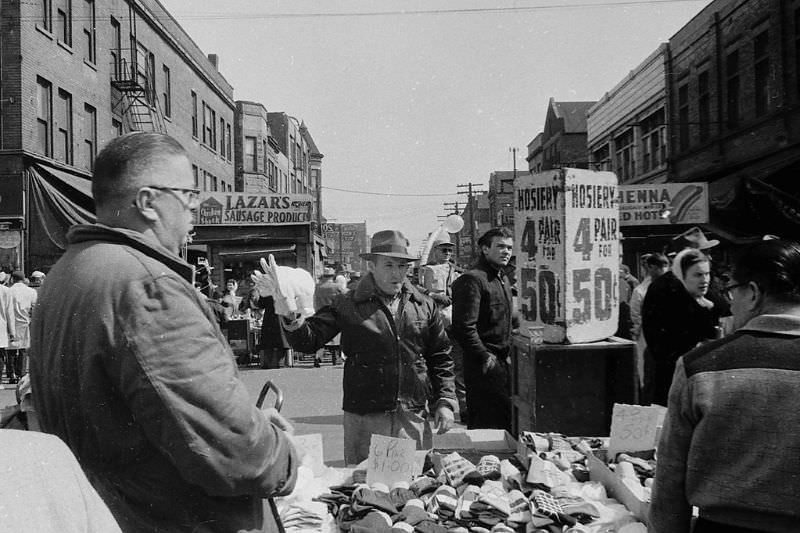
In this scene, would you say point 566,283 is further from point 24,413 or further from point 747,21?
point 747,21

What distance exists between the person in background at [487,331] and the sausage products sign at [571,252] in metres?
0.97

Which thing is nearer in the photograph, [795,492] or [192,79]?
[795,492]

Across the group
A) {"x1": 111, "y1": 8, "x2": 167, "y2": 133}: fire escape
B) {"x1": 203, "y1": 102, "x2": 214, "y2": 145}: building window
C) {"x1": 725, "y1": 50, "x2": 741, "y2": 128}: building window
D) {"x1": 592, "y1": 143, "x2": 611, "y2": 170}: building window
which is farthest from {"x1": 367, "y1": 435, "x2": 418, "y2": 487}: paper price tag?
{"x1": 592, "y1": 143, "x2": 611, "y2": 170}: building window

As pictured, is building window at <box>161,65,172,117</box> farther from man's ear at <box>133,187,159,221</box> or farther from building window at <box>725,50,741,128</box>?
man's ear at <box>133,187,159,221</box>

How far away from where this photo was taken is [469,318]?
16.4 ft

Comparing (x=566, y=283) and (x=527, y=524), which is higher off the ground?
(x=566, y=283)

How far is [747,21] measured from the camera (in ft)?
62.4

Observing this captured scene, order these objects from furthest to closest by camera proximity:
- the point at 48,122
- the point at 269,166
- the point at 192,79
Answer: the point at 269,166, the point at 192,79, the point at 48,122

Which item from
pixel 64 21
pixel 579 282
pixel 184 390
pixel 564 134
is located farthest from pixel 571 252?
pixel 564 134

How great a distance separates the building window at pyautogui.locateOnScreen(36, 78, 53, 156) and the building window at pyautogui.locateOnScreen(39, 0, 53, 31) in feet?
5.23

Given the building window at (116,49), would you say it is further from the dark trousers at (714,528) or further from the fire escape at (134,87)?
the dark trousers at (714,528)

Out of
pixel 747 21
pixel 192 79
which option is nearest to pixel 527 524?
pixel 747 21

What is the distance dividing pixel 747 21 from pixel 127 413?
72.0 ft

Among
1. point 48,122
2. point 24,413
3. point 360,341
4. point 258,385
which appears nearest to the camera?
point 24,413
